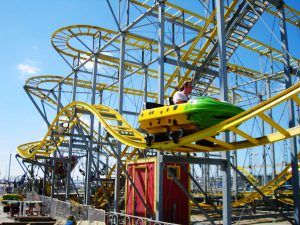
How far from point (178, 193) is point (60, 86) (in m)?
16.7

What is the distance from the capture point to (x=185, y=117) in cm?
789

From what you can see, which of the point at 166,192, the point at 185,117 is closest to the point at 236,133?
the point at 185,117

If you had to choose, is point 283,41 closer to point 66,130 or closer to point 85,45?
point 85,45

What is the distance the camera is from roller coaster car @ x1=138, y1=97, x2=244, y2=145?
762 cm

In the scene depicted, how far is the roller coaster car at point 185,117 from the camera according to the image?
7.62m

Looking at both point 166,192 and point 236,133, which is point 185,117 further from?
point 166,192

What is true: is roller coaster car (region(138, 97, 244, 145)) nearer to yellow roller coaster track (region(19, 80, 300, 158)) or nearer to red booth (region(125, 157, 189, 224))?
yellow roller coaster track (region(19, 80, 300, 158))

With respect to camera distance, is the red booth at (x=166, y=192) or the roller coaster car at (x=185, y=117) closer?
the roller coaster car at (x=185, y=117)

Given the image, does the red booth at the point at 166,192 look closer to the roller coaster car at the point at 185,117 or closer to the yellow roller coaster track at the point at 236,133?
the yellow roller coaster track at the point at 236,133

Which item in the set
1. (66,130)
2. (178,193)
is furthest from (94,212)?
(66,130)

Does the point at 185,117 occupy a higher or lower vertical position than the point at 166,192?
higher

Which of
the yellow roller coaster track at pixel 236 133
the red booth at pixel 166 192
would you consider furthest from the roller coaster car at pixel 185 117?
the red booth at pixel 166 192

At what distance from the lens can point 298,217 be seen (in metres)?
10.5

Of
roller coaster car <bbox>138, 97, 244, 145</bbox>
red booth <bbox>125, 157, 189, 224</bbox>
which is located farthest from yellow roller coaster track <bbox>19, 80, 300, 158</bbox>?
red booth <bbox>125, 157, 189, 224</bbox>
